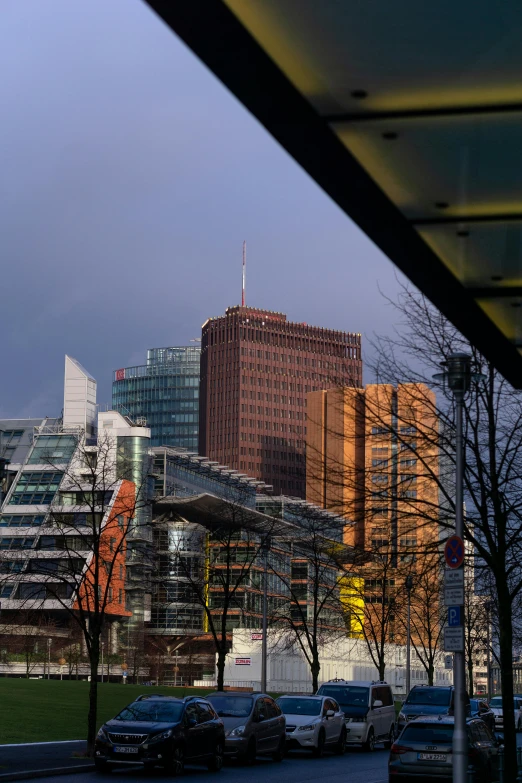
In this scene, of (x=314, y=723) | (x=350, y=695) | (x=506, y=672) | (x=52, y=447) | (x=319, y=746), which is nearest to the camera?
(x=506, y=672)

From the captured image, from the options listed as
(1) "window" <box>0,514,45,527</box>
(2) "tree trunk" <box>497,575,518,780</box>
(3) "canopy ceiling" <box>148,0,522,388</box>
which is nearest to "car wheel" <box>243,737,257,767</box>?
(2) "tree trunk" <box>497,575,518,780</box>

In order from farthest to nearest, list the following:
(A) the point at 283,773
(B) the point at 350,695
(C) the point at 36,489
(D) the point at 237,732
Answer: (C) the point at 36,489 < (B) the point at 350,695 < (D) the point at 237,732 < (A) the point at 283,773

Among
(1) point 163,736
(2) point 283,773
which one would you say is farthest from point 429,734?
(1) point 163,736

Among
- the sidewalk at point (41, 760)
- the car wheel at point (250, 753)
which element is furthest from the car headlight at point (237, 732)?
the sidewalk at point (41, 760)

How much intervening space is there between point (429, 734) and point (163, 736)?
5.55 m

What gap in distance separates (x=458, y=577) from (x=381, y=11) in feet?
36.4

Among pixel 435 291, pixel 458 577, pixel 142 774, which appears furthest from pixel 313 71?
pixel 142 774

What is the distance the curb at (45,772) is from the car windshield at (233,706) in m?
5.25

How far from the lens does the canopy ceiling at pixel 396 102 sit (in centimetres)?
602

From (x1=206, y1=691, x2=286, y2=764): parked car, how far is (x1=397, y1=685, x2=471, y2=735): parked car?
19.2ft

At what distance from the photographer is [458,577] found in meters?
15.9

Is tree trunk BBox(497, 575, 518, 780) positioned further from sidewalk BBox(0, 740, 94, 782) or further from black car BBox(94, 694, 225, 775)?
sidewalk BBox(0, 740, 94, 782)

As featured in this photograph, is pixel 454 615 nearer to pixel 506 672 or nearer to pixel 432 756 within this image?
pixel 506 672

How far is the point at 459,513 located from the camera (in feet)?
52.9
